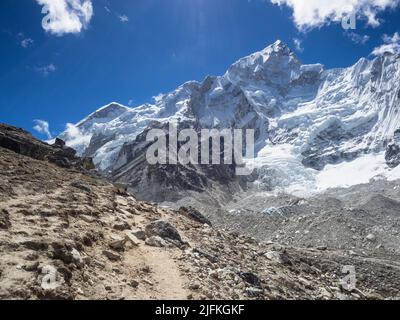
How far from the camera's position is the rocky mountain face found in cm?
1338

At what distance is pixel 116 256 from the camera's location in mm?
16328

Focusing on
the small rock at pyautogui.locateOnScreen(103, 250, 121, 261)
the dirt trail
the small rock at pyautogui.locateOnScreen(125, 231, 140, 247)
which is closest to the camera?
the dirt trail

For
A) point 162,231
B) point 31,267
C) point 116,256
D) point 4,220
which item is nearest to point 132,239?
point 162,231

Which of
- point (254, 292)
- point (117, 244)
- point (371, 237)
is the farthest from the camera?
point (371, 237)

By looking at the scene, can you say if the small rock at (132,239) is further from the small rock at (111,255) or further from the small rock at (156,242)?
the small rock at (111,255)

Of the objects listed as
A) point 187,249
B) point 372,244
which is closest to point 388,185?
point 372,244

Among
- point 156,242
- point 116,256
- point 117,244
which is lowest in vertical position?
point 116,256

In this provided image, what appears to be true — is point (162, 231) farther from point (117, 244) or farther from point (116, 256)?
point (116, 256)

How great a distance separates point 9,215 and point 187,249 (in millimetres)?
6962

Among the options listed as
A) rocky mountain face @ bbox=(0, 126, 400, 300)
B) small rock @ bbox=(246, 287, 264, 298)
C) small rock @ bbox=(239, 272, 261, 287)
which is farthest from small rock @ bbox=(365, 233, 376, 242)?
small rock @ bbox=(246, 287, 264, 298)

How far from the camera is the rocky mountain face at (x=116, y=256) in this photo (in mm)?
13383

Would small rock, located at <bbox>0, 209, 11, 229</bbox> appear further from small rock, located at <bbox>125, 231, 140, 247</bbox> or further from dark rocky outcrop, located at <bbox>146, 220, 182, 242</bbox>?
dark rocky outcrop, located at <bbox>146, 220, 182, 242</bbox>

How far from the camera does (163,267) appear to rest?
16.8 meters

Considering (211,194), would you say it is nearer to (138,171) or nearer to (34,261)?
(138,171)
